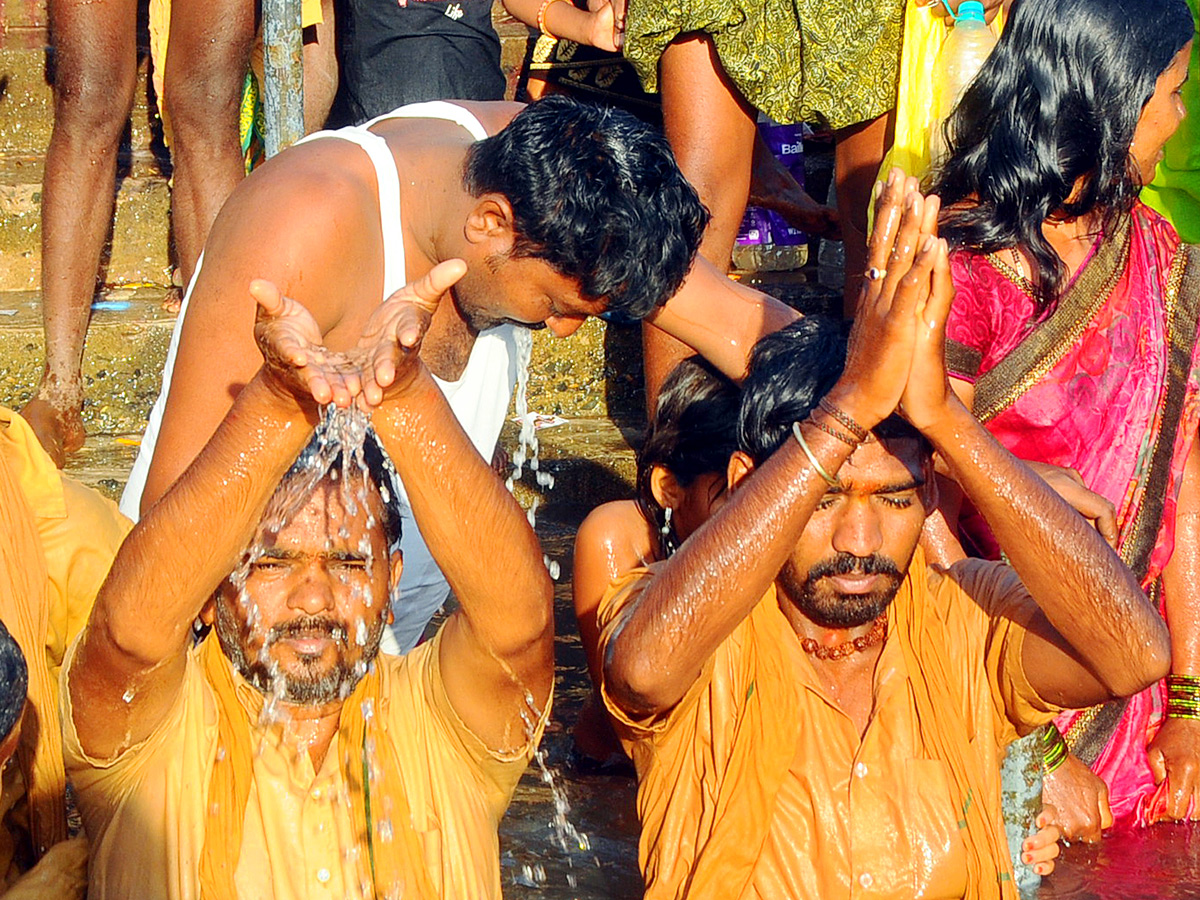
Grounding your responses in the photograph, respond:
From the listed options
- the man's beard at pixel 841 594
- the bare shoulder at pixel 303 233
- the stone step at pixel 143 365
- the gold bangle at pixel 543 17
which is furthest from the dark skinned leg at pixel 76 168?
the man's beard at pixel 841 594

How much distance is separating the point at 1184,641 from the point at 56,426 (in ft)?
10.6

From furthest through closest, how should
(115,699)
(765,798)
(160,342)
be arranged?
1. (160,342)
2. (765,798)
3. (115,699)

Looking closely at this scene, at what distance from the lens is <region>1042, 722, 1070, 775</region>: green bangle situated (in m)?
3.61

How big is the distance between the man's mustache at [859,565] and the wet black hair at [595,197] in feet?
2.05

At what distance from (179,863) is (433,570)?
1.25 m

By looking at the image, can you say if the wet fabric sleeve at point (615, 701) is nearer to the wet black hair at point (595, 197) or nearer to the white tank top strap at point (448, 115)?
the wet black hair at point (595, 197)

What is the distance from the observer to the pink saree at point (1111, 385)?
3.70 meters

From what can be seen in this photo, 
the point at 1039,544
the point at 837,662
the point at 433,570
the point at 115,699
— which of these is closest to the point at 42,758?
the point at 115,699

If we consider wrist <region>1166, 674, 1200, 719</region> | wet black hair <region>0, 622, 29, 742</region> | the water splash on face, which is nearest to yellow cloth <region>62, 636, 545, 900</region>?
wet black hair <region>0, 622, 29, 742</region>

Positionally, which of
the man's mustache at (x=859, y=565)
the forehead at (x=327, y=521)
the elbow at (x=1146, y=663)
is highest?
the forehead at (x=327, y=521)

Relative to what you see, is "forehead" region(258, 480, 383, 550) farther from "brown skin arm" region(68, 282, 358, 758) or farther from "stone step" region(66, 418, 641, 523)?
"stone step" region(66, 418, 641, 523)

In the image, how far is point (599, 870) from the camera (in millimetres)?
3641

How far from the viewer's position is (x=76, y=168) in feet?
15.9

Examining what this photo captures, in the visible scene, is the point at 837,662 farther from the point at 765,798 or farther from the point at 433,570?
the point at 433,570
